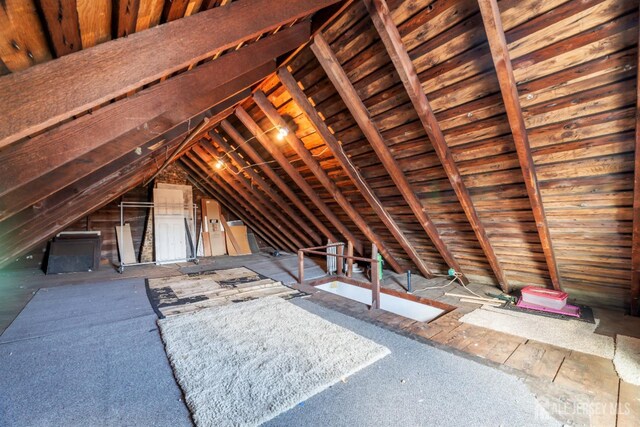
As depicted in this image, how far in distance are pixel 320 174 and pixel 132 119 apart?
110 inches

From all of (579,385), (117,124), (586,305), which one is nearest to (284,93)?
(117,124)

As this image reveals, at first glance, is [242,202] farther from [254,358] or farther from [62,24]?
[62,24]

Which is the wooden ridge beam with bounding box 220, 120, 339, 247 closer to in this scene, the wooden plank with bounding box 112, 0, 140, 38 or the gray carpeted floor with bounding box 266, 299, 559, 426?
the gray carpeted floor with bounding box 266, 299, 559, 426

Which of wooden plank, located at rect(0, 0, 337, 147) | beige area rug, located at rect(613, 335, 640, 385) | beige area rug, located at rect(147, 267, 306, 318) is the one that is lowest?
beige area rug, located at rect(613, 335, 640, 385)

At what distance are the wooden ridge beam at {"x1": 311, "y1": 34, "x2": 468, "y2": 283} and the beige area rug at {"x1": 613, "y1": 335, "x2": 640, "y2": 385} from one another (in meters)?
1.95

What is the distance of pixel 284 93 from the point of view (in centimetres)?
308

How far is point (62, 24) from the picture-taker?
680mm

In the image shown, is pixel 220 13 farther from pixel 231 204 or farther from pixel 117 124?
pixel 231 204

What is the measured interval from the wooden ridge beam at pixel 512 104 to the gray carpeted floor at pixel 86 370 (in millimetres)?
2991

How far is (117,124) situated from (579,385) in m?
3.17

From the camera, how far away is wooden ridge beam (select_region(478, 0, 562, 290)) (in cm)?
164

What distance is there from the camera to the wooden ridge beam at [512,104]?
164 cm

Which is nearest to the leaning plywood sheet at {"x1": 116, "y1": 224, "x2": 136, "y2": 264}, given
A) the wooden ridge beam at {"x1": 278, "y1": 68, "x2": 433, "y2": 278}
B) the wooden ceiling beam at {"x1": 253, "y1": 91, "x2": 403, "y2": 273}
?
the wooden ceiling beam at {"x1": 253, "y1": 91, "x2": 403, "y2": 273}

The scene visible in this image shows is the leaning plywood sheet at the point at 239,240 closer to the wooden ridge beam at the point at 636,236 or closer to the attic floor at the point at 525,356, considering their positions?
the attic floor at the point at 525,356
